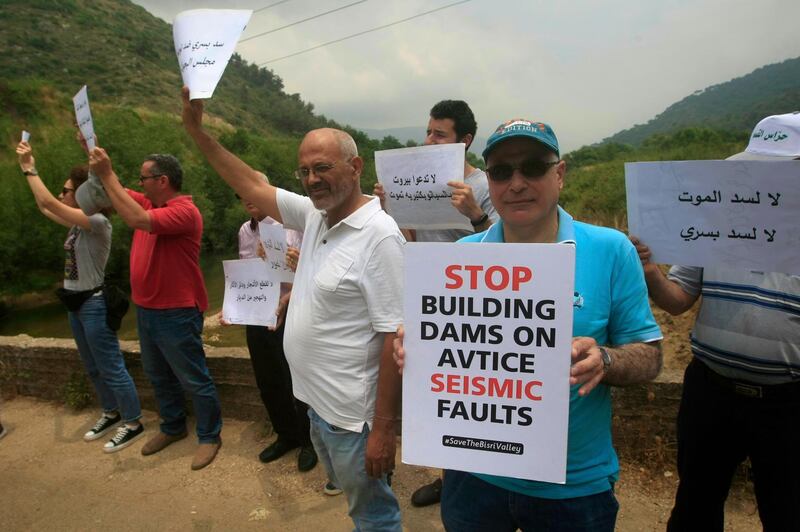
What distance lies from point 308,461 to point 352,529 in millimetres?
731

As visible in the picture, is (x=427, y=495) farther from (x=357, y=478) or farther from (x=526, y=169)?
(x=526, y=169)

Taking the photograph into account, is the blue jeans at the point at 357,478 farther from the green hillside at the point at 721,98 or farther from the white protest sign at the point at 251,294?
the green hillside at the point at 721,98

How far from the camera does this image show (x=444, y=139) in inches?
118

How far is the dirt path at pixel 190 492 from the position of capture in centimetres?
290

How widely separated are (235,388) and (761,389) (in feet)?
11.9

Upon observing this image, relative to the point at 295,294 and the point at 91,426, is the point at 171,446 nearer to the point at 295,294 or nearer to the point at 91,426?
the point at 91,426

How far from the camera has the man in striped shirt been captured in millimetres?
1755

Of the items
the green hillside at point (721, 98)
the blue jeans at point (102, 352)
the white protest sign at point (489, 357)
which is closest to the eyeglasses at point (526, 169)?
the white protest sign at point (489, 357)

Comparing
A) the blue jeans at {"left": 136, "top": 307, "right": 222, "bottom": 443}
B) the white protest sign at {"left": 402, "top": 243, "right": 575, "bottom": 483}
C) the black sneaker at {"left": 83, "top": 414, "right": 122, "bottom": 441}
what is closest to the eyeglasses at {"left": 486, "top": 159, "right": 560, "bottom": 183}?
the white protest sign at {"left": 402, "top": 243, "right": 575, "bottom": 483}

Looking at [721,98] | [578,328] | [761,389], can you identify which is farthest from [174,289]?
[721,98]

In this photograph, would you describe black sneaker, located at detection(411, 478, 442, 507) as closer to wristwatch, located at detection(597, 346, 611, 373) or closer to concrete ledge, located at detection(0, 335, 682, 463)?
concrete ledge, located at detection(0, 335, 682, 463)

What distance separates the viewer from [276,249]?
332cm

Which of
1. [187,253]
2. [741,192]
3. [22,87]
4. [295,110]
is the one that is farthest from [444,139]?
[295,110]

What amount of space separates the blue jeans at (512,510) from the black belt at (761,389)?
0.78m
